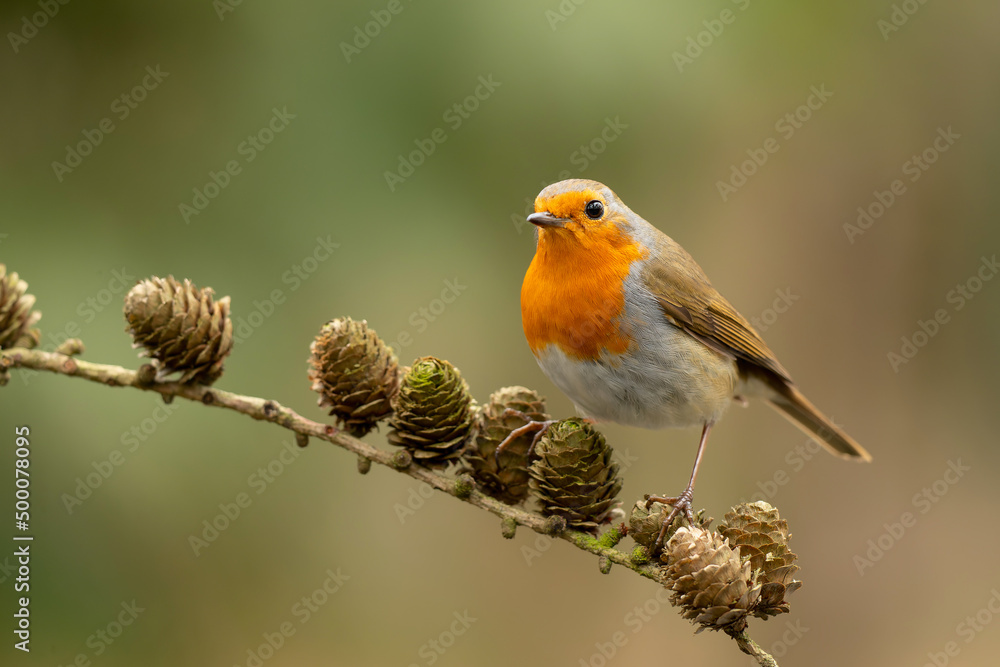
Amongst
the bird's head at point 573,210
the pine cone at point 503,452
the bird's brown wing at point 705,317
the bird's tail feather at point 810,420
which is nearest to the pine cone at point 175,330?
the pine cone at point 503,452

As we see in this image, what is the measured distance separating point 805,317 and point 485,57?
2926 millimetres

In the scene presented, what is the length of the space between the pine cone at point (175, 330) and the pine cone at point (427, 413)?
0.40 m

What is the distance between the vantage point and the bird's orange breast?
2455 mm

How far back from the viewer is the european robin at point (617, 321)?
2.46m

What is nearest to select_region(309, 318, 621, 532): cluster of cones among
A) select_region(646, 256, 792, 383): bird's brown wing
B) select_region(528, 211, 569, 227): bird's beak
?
select_region(528, 211, 569, 227): bird's beak

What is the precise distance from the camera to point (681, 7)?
1.87 m

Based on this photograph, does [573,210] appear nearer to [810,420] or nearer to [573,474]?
[573,474]

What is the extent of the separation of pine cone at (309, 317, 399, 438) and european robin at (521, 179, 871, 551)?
0.79 m

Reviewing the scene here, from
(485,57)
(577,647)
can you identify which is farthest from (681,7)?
(577,647)

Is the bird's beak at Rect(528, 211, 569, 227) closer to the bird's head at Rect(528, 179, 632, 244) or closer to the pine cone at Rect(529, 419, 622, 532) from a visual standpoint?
the bird's head at Rect(528, 179, 632, 244)

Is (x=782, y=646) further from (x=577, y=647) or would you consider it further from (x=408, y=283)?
(x=408, y=283)

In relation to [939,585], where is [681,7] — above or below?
above

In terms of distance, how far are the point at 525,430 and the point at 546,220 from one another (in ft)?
3.04

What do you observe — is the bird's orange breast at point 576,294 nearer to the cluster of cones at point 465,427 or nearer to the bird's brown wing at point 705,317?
the bird's brown wing at point 705,317
